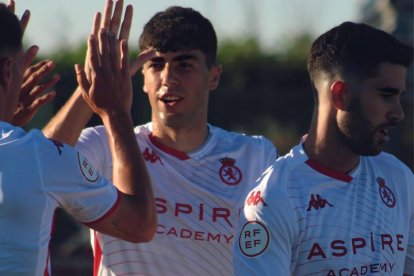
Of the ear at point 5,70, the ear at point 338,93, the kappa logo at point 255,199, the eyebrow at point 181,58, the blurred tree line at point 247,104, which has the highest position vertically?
the ear at point 5,70

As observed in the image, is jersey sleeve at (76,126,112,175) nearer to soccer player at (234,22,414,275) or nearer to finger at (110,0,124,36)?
finger at (110,0,124,36)

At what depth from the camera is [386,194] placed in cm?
602

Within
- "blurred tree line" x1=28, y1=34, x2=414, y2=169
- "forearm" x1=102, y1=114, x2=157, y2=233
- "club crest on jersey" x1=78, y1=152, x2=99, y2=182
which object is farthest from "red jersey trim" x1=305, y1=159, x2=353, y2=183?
"blurred tree line" x1=28, y1=34, x2=414, y2=169

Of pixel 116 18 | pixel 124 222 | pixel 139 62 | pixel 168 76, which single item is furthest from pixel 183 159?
pixel 124 222

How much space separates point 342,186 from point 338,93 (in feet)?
1.32

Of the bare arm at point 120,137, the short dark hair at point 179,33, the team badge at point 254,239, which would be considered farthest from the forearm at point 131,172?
the short dark hair at point 179,33

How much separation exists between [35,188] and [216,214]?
1769mm

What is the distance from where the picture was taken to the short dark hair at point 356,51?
5.91 metres

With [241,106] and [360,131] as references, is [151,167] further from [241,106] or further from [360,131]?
[241,106]

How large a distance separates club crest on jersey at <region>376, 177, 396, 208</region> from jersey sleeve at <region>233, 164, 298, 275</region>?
55 centimetres

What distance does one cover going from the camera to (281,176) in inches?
227

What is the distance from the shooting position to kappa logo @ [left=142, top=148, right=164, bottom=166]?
22.7ft

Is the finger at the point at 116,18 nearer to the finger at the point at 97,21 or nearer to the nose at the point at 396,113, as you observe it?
the finger at the point at 97,21

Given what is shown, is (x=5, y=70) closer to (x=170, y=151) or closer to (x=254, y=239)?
(x=254, y=239)
